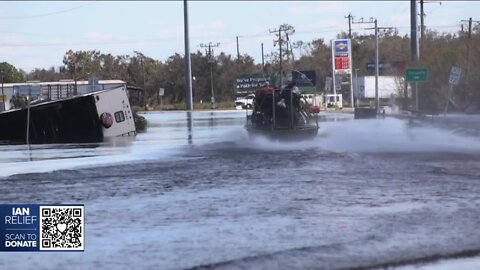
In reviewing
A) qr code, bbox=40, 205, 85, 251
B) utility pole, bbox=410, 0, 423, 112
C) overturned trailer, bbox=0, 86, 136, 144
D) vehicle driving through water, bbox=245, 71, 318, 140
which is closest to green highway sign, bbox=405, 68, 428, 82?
utility pole, bbox=410, 0, 423, 112

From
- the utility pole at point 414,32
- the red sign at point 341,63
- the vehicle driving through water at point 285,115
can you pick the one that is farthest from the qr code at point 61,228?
the red sign at point 341,63

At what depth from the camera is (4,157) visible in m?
22.2

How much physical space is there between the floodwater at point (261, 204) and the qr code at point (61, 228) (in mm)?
172

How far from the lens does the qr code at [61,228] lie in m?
7.41

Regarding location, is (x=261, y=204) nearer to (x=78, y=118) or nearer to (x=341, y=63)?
(x=78, y=118)

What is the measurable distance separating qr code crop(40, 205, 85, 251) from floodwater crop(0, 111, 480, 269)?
172 millimetres

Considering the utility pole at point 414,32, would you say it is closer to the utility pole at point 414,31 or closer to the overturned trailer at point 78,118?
the utility pole at point 414,31

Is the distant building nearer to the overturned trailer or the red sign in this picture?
the overturned trailer

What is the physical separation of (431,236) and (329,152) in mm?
11383

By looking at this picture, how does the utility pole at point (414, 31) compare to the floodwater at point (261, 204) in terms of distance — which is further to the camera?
the utility pole at point (414, 31)

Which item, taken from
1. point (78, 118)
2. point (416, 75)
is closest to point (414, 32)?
point (416, 75)

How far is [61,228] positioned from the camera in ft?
25.1

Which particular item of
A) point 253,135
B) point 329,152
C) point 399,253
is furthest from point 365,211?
point 253,135

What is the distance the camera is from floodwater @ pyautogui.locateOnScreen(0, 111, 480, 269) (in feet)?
25.7
